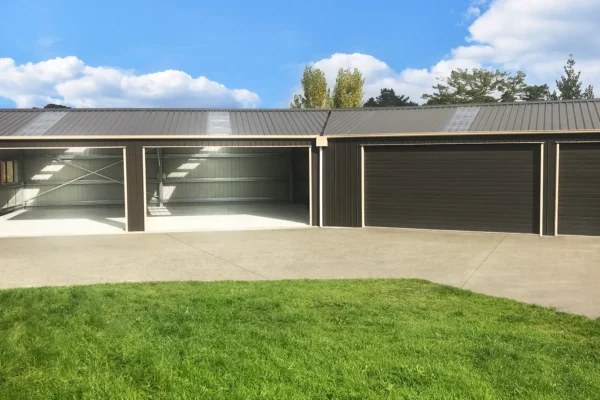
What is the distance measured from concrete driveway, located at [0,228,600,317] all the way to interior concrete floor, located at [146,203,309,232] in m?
1.42

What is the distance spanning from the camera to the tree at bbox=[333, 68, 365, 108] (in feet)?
133

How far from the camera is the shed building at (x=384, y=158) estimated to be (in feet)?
40.4

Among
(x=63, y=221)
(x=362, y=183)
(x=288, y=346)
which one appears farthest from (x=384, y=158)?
(x=288, y=346)

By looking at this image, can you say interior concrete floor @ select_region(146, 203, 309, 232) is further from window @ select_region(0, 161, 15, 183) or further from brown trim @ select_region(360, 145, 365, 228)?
window @ select_region(0, 161, 15, 183)

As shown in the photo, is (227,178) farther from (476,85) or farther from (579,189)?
(476,85)

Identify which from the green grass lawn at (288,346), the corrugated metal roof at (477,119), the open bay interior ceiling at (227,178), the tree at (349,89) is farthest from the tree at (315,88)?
the green grass lawn at (288,346)

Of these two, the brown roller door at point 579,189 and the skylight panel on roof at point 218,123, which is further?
the skylight panel on roof at point 218,123

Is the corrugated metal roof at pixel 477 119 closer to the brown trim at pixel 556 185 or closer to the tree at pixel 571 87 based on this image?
the brown trim at pixel 556 185

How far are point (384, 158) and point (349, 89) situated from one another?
28.0m

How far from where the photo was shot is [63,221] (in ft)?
51.0

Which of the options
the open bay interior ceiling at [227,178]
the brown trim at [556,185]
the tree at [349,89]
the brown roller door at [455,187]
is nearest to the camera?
the brown trim at [556,185]

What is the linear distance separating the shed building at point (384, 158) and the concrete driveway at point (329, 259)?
873 millimetres

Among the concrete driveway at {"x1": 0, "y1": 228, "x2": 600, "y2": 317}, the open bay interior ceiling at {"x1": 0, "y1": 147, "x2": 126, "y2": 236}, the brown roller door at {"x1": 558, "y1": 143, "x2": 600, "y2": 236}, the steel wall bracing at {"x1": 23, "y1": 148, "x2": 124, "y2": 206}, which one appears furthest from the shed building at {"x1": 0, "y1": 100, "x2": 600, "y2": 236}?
the steel wall bracing at {"x1": 23, "y1": 148, "x2": 124, "y2": 206}

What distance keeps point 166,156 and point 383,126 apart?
10119 millimetres
